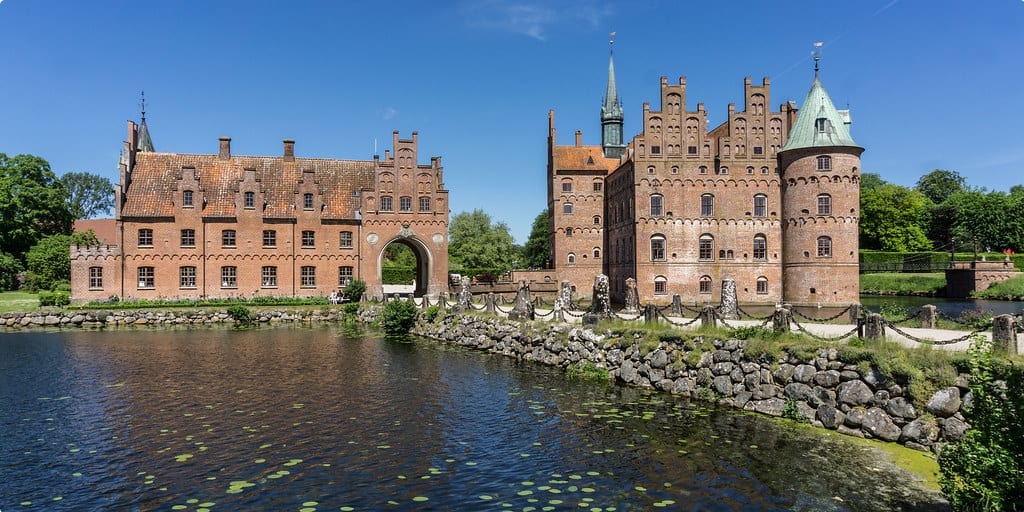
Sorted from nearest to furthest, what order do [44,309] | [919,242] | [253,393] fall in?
[253,393]
[44,309]
[919,242]

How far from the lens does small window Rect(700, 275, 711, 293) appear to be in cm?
4384

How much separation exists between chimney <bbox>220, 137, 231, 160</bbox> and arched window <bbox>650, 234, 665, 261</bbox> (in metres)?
30.7

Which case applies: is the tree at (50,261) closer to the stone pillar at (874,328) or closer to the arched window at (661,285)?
the arched window at (661,285)

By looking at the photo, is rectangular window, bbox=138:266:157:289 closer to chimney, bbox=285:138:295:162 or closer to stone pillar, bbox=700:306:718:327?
chimney, bbox=285:138:295:162

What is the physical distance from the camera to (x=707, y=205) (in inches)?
1711

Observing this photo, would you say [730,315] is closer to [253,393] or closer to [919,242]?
[253,393]

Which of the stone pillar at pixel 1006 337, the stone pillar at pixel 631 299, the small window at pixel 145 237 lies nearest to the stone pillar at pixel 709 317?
the stone pillar at pixel 631 299

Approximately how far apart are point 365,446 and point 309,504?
120 inches

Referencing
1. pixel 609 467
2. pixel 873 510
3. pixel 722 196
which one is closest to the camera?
pixel 873 510

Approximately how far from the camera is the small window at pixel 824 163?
40.9m

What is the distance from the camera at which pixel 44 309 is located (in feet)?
121

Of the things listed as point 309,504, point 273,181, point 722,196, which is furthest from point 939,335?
point 273,181

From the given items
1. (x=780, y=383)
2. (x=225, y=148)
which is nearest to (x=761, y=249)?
(x=780, y=383)

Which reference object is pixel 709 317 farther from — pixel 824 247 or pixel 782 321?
pixel 824 247
